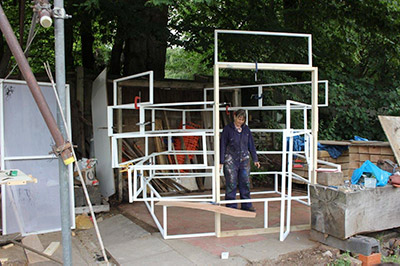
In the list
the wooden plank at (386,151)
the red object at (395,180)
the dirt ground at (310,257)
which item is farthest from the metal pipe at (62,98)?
the wooden plank at (386,151)

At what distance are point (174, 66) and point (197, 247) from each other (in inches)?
540

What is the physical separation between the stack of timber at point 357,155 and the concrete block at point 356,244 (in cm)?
234

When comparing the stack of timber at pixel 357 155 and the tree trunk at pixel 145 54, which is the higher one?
the tree trunk at pixel 145 54

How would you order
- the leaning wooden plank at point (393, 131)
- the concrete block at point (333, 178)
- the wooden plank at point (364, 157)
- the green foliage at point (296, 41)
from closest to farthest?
1. the concrete block at point (333, 178)
2. the leaning wooden plank at point (393, 131)
3. the wooden plank at point (364, 157)
4. the green foliage at point (296, 41)

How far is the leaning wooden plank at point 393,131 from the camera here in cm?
616

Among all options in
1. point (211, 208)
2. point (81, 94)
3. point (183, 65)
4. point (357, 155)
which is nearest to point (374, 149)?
point (357, 155)

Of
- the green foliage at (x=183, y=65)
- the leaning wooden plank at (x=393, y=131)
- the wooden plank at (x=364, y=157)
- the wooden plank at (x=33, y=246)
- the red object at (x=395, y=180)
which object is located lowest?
the wooden plank at (x=33, y=246)

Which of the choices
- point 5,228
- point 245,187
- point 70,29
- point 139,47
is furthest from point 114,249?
point 70,29

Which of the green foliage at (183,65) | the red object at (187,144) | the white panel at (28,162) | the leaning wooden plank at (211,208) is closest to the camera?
the leaning wooden plank at (211,208)

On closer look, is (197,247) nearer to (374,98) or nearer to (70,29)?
(70,29)

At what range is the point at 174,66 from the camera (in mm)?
17328

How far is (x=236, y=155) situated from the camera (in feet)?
17.5

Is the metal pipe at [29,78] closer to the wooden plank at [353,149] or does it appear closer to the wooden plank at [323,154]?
the wooden plank at [323,154]

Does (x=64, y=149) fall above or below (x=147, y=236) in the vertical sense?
above
